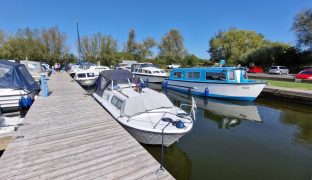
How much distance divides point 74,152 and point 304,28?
136 ft

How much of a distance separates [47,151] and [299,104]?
51.9 ft

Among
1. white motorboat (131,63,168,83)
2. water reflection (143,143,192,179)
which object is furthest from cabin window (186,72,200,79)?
water reflection (143,143,192,179)

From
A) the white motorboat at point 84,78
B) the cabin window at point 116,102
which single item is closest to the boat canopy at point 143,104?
the cabin window at point 116,102

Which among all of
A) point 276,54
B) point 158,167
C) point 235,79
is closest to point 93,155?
point 158,167

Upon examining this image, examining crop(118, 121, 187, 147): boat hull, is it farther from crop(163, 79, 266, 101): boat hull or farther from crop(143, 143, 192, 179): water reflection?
crop(163, 79, 266, 101): boat hull

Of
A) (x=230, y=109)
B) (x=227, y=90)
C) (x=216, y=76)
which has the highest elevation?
(x=216, y=76)

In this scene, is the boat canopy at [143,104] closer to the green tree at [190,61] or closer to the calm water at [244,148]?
the calm water at [244,148]

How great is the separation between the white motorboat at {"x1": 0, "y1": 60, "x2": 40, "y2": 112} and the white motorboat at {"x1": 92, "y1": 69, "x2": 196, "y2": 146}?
15.1ft

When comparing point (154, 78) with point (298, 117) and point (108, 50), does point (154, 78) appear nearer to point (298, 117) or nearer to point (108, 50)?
point (298, 117)

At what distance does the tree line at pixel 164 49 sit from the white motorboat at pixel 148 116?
124ft

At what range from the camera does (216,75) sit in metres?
16.2

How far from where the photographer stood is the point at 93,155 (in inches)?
174

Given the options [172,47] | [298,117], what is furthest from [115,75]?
[172,47]

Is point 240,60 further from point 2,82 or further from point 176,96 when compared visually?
point 2,82
